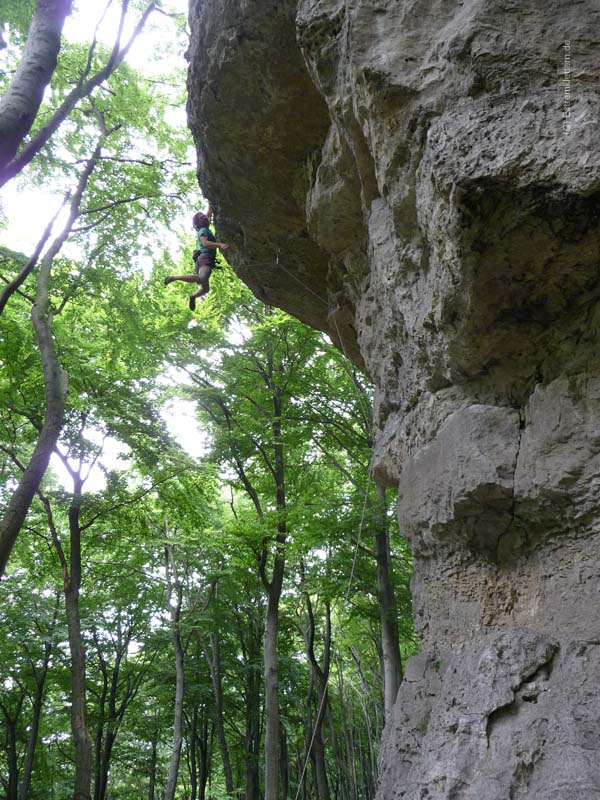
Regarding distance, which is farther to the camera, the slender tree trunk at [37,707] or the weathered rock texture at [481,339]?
the slender tree trunk at [37,707]

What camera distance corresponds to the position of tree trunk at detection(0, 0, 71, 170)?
4.58 m

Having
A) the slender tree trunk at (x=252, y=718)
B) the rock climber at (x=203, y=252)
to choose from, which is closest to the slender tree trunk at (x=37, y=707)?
the slender tree trunk at (x=252, y=718)

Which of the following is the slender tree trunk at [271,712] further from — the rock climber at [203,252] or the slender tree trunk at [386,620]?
the rock climber at [203,252]

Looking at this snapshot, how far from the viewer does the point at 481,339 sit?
3.72 metres

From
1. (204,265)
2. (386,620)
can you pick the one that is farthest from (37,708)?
(204,265)

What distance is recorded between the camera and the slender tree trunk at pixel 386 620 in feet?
32.1

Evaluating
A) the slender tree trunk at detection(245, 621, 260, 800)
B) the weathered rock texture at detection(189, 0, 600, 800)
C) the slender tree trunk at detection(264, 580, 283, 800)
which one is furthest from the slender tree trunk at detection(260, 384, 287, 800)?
the slender tree trunk at detection(245, 621, 260, 800)

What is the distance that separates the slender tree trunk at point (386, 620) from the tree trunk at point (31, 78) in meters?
7.65

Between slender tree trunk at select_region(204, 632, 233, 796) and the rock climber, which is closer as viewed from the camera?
the rock climber

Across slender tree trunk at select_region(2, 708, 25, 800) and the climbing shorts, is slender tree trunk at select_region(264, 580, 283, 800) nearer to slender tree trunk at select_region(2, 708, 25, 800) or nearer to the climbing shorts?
the climbing shorts

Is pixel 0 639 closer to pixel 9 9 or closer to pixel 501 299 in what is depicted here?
pixel 9 9

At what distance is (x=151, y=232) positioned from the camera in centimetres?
1269

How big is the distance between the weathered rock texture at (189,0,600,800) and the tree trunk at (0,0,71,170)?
149 cm

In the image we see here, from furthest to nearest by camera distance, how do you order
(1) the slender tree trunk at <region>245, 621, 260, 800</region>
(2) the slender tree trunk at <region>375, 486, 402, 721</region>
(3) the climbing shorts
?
(1) the slender tree trunk at <region>245, 621, 260, 800</region>
(2) the slender tree trunk at <region>375, 486, 402, 721</region>
(3) the climbing shorts
